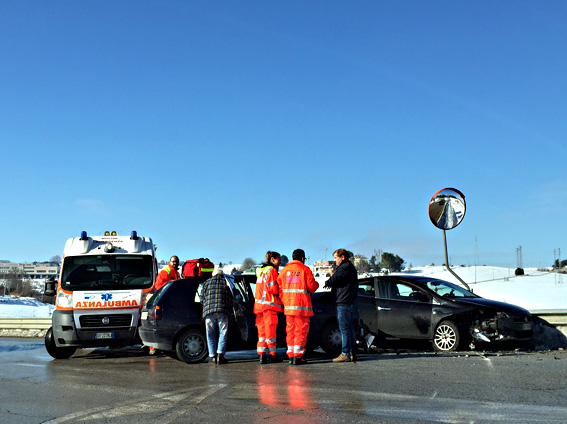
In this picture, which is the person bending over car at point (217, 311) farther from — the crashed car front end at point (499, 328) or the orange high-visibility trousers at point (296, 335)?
the crashed car front end at point (499, 328)

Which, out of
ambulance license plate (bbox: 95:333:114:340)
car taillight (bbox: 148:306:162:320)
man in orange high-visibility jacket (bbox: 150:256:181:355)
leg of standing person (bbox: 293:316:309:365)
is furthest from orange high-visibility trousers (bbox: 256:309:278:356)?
ambulance license plate (bbox: 95:333:114:340)

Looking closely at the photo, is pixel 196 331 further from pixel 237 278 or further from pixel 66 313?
pixel 66 313

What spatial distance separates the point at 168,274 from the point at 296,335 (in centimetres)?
413

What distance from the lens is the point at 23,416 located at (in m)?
7.15

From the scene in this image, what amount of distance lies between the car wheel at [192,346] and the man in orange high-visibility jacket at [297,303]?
1685mm

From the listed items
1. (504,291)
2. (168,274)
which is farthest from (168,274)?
(504,291)

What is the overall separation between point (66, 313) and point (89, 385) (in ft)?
14.1

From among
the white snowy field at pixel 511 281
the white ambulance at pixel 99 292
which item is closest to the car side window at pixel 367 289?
the white ambulance at pixel 99 292

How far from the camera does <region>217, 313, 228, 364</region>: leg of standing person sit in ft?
37.8

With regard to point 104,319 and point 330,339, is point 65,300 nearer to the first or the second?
point 104,319

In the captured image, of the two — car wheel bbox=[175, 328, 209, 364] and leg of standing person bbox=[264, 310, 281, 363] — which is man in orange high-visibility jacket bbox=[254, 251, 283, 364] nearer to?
leg of standing person bbox=[264, 310, 281, 363]

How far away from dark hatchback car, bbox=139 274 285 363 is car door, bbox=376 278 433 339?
8.84 ft

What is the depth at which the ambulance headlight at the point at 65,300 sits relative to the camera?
1341 centimetres

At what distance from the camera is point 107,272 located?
1414 cm
